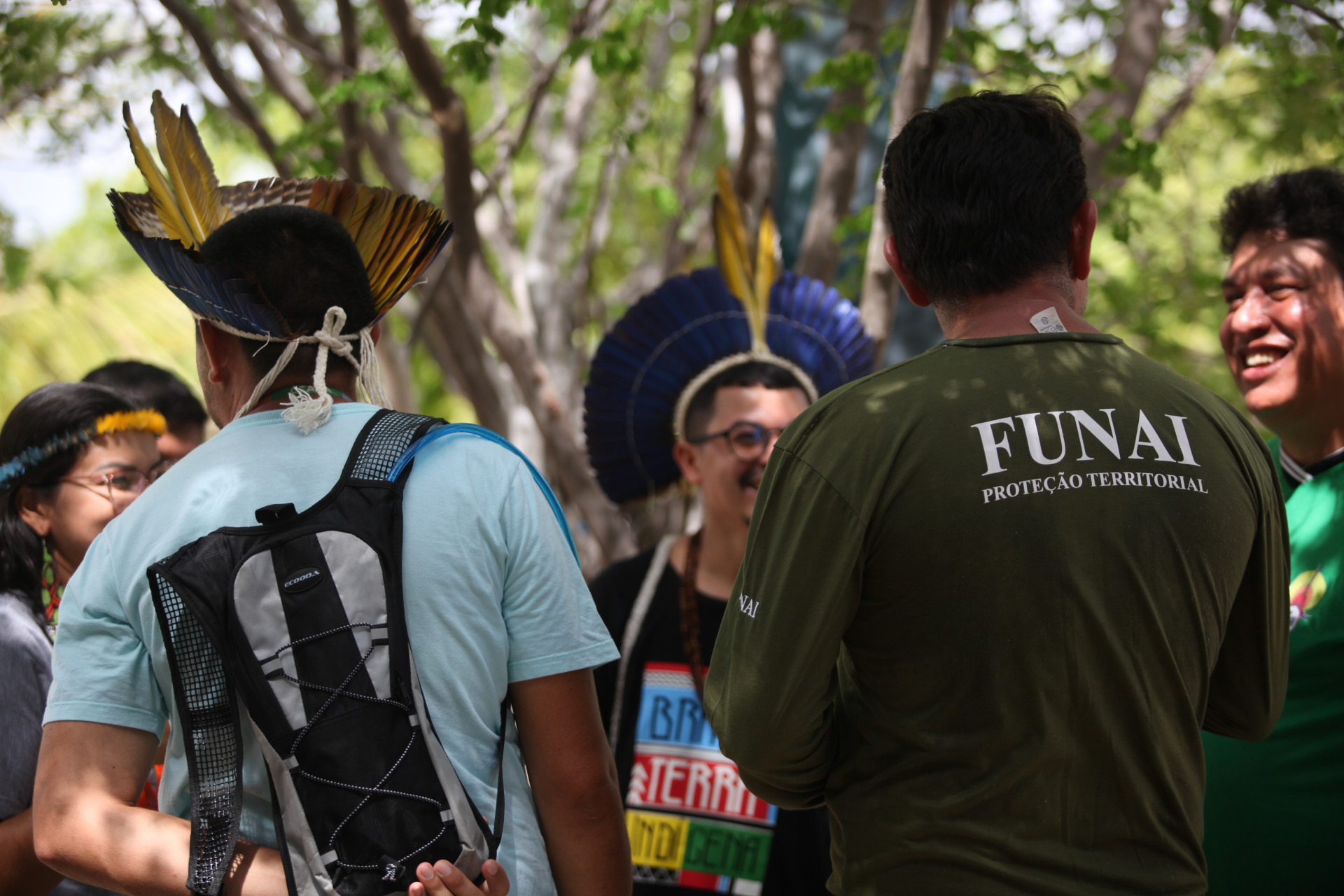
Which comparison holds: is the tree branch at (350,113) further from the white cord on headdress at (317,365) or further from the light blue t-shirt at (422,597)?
the light blue t-shirt at (422,597)

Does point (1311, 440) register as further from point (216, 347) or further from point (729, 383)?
point (216, 347)

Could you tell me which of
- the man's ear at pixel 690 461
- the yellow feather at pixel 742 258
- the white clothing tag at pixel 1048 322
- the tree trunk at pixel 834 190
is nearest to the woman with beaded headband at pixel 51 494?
the man's ear at pixel 690 461

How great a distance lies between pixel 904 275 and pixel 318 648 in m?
1.00

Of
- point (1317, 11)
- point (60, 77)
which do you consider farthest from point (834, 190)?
point (60, 77)

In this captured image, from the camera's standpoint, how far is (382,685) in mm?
1499

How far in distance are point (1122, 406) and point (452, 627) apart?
38.1 inches

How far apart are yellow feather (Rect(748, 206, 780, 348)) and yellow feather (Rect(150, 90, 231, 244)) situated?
148cm

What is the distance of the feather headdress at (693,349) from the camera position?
10.2ft

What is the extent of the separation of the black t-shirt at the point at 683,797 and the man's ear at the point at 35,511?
4.28 ft

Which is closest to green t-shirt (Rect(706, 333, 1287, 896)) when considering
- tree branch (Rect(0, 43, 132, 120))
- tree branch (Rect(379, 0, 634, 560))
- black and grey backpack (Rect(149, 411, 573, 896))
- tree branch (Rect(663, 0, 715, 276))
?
black and grey backpack (Rect(149, 411, 573, 896))

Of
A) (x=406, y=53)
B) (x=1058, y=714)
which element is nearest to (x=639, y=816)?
(x=1058, y=714)

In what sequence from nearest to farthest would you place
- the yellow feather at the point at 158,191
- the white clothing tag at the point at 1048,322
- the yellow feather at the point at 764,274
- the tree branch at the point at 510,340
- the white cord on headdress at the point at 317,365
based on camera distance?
the white clothing tag at the point at 1048,322
the white cord on headdress at the point at 317,365
the yellow feather at the point at 158,191
the yellow feather at the point at 764,274
the tree branch at the point at 510,340

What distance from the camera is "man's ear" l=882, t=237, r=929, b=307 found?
162 centimetres

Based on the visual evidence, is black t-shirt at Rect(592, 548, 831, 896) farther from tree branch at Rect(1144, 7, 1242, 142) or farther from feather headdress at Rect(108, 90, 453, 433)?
tree branch at Rect(1144, 7, 1242, 142)
